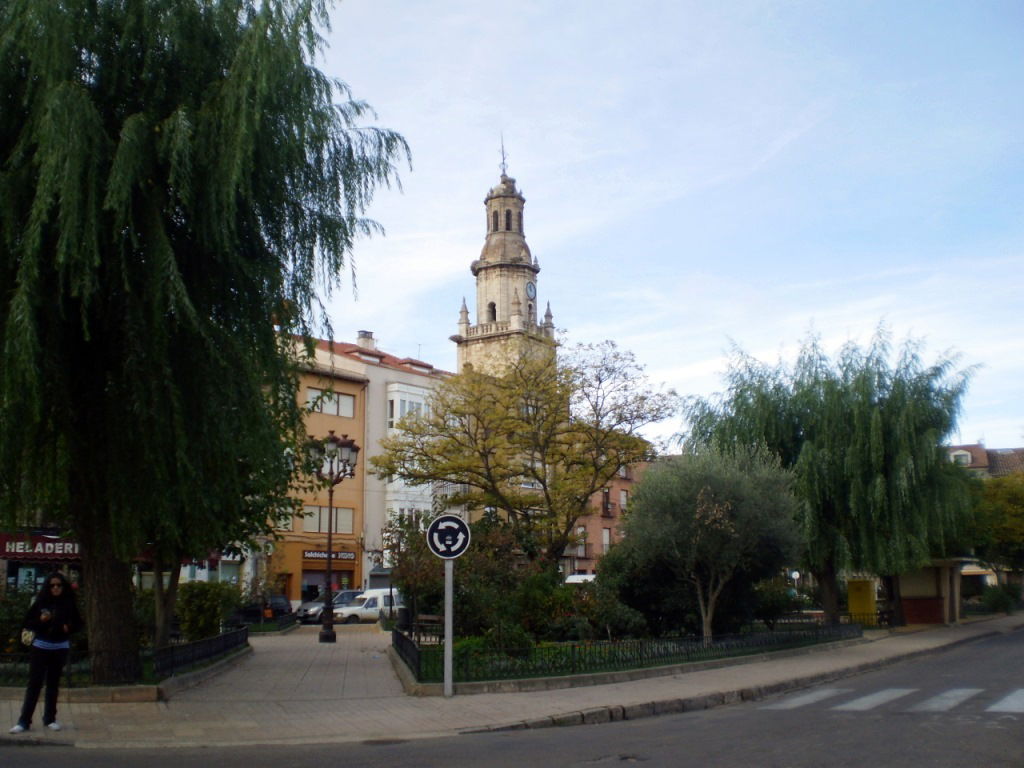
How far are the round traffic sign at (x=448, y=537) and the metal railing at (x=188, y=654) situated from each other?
158 inches

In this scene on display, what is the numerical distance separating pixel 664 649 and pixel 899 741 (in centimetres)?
783

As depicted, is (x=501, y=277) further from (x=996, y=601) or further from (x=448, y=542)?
(x=448, y=542)

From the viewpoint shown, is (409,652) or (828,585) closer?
(409,652)

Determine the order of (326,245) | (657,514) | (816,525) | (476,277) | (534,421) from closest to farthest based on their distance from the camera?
(326,245)
(657,514)
(816,525)
(534,421)
(476,277)

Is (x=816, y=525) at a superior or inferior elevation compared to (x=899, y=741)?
superior

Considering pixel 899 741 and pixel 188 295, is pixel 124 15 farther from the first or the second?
pixel 899 741

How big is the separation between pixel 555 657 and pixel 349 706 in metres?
3.75

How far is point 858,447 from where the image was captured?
29.9 metres

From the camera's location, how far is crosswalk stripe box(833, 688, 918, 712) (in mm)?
13188

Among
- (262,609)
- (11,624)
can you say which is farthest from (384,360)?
(11,624)

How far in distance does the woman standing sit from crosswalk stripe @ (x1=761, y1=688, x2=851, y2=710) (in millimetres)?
8788

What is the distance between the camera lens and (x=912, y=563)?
30.2 meters

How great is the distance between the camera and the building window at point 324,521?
51062mm

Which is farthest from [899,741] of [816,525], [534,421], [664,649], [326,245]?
[534,421]
